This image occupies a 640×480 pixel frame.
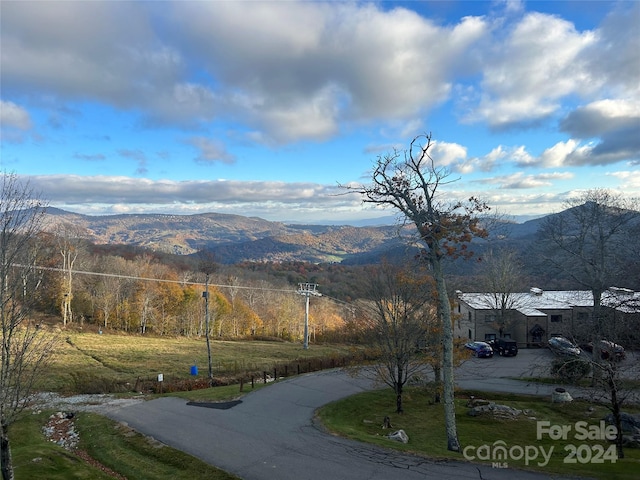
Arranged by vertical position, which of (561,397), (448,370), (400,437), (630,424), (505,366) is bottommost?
(505,366)

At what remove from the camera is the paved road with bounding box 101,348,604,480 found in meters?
10.5

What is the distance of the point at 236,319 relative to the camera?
68562mm

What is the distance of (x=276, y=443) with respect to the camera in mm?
13117

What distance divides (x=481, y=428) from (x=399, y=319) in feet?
19.2

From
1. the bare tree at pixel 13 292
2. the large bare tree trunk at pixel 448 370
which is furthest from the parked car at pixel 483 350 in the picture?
the bare tree at pixel 13 292

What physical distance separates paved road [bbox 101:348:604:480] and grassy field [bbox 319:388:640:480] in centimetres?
85

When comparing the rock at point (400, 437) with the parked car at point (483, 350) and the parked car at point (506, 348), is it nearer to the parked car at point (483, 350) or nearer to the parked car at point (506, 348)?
the parked car at point (483, 350)

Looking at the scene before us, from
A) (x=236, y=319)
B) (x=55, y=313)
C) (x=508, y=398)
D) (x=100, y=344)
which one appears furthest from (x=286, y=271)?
(x=508, y=398)

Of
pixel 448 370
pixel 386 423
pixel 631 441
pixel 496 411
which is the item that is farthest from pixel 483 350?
pixel 448 370

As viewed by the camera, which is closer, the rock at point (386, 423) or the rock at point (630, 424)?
the rock at point (630, 424)

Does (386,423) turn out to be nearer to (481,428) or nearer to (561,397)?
(481,428)

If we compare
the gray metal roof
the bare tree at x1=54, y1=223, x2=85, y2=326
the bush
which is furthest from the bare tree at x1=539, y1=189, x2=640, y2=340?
the bare tree at x1=54, y1=223, x2=85, y2=326

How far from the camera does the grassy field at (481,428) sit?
1087 centimetres

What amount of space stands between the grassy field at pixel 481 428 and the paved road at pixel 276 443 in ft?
2.78
